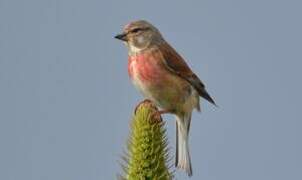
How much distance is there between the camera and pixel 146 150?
312 cm

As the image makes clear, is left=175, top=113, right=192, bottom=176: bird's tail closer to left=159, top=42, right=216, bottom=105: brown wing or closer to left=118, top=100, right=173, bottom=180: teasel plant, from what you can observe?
left=159, top=42, right=216, bottom=105: brown wing

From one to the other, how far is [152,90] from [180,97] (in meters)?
0.35

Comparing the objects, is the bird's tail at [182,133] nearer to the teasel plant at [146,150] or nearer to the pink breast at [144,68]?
the pink breast at [144,68]

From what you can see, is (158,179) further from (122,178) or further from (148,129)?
(148,129)

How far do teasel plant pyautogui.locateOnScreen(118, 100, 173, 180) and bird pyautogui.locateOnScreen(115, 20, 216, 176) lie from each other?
2888 mm

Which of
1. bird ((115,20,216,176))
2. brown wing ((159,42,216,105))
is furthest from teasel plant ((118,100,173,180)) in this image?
brown wing ((159,42,216,105))

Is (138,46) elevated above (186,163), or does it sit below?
above

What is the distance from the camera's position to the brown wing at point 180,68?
6805 mm

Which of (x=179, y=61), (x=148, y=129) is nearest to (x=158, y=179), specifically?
(x=148, y=129)

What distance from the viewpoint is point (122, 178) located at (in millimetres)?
2932

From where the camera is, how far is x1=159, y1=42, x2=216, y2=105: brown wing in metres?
6.80

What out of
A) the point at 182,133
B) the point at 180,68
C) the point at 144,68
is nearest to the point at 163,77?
the point at 144,68

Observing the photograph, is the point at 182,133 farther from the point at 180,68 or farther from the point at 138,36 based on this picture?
the point at 138,36

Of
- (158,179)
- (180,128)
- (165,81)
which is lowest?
(158,179)
